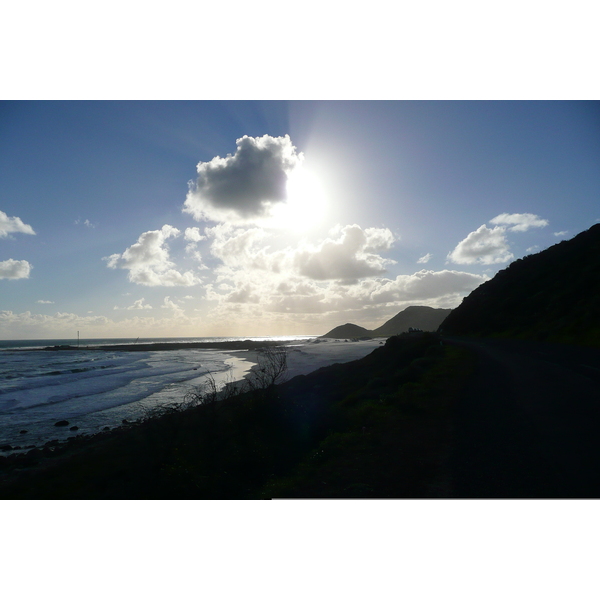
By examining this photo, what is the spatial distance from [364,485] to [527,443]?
3.93 meters

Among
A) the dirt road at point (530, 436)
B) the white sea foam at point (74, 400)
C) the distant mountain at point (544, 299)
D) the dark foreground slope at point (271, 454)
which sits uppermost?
the distant mountain at point (544, 299)

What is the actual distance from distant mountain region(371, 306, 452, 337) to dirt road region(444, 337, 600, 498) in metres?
141

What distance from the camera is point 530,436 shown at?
23.9ft

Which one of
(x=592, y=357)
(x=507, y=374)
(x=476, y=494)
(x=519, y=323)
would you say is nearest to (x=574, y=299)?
(x=519, y=323)

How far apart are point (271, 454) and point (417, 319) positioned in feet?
545

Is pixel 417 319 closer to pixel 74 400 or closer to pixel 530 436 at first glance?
pixel 74 400

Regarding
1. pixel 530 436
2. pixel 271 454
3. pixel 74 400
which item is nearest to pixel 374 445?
pixel 271 454

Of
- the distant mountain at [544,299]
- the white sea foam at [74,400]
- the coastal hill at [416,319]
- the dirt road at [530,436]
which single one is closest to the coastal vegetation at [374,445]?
the dirt road at [530,436]

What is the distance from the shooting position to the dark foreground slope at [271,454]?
6.66 m

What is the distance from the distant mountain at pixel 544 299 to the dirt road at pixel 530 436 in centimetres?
1299

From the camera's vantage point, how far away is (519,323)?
33.6 metres

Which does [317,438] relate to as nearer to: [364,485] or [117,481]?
[364,485]

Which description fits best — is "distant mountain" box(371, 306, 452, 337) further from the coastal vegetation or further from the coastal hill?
the coastal vegetation

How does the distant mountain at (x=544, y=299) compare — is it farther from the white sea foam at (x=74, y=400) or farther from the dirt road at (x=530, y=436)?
Result: the white sea foam at (x=74, y=400)
